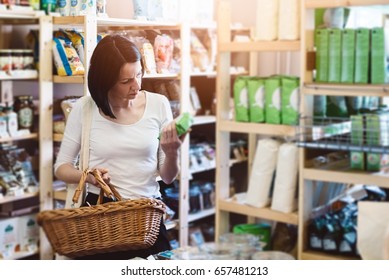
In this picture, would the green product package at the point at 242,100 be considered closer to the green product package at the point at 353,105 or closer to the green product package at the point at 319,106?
the green product package at the point at 319,106

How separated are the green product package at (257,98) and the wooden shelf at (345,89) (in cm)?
28

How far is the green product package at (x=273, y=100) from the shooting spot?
3207 mm

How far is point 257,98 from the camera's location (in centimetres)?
329

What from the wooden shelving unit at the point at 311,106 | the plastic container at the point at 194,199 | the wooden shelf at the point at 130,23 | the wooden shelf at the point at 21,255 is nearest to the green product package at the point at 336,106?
the wooden shelving unit at the point at 311,106

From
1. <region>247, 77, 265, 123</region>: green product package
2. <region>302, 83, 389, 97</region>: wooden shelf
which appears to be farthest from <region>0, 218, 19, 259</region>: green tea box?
<region>302, 83, 389, 97</region>: wooden shelf

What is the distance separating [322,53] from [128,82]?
5.57 feet

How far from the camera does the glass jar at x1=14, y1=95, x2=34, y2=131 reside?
3.21 metres

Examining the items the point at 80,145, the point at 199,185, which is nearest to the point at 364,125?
the point at 199,185

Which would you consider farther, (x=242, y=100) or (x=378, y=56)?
(x=242, y=100)

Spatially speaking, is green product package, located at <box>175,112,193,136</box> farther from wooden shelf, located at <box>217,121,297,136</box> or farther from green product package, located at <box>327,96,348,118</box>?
green product package, located at <box>327,96,348,118</box>

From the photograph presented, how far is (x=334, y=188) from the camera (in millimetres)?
3432

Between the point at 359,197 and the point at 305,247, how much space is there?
48 cm

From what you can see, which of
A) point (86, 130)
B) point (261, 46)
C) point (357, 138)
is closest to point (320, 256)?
point (357, 138)

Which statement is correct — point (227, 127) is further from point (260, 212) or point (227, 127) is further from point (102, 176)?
point (102, 176)
